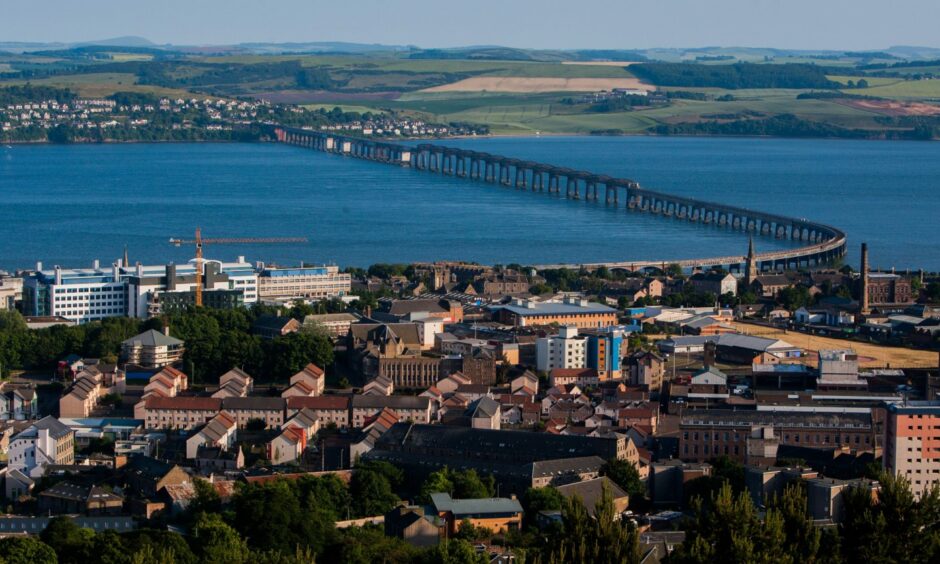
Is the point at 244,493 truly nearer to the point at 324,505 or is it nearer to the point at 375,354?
the point at 324,505

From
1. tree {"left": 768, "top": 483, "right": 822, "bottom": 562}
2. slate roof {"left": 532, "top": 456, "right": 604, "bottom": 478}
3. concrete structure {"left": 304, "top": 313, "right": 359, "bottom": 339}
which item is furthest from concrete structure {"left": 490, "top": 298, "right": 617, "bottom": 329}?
tree {"left": 768, "top": 483, "right": 822, "bottom": 562}

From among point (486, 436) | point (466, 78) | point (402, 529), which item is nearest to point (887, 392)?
point (486, 436)

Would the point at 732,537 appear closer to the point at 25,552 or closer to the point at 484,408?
the point at 25,552

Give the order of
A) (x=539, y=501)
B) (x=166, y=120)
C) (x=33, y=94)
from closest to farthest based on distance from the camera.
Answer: (x=539, y=501), (x=166, y=120), (x=33, y=94)

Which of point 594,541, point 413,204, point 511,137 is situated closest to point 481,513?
point 594,541

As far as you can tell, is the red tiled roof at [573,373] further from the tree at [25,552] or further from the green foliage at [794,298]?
the tree at [25,552]
